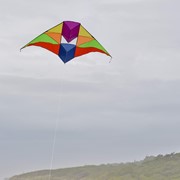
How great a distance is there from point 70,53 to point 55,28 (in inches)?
117

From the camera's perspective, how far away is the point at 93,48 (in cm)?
4456

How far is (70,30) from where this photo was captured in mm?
43281

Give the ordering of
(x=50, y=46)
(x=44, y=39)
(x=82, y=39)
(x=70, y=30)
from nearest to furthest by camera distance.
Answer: (x=70, y=30) < (x=44, y=39) < (x=82, y=39) < (x=50, y=46)

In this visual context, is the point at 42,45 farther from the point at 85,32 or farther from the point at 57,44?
the point at 85,32

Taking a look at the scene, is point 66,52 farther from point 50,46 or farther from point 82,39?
point 82,39

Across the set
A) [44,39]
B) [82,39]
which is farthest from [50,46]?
[82,39]

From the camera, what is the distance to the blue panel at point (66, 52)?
44688 millimetres

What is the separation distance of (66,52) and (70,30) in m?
Answer: 2.43

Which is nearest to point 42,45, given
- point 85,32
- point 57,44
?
point 57,44

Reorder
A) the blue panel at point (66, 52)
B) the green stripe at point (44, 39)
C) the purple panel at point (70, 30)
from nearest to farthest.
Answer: the purple panel at point (70, 30)
the green stripe at point (44, 39)
the blue panel at point (66, 52)

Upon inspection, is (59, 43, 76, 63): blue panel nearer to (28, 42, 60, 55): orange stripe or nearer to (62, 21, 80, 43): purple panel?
(28, 42, 60, 55): orange stripe

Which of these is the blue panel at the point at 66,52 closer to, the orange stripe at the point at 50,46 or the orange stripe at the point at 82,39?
the orange stripe at the point at 50,46

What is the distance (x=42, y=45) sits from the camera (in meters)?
44.4

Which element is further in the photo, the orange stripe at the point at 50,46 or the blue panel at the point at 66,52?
the blue panel at the point at 66,52
